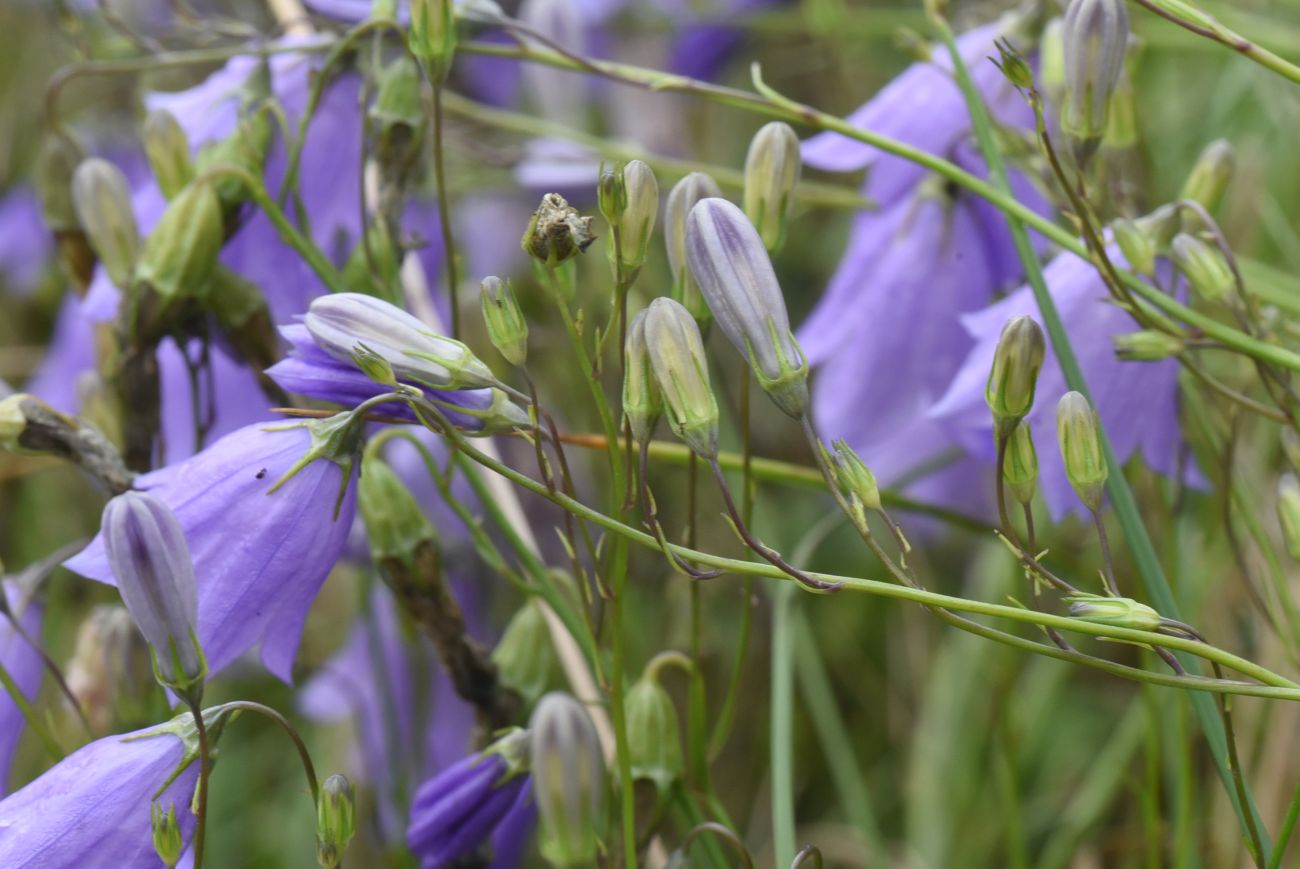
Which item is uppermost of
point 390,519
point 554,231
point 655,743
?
point 554,231

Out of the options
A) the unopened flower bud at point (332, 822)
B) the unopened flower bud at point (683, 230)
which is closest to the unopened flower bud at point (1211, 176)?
the unopened flower bud at point (683, 230)

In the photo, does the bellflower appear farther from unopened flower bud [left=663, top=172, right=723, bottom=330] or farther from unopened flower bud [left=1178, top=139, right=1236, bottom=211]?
unopened flower bud [left=1178, top=139, right=1236, bottom=211]

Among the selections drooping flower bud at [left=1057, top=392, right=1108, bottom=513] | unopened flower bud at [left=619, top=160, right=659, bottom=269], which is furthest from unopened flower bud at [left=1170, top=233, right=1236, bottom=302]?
unopened flower bud at [left=619, top=160, right=659, bottom=269]

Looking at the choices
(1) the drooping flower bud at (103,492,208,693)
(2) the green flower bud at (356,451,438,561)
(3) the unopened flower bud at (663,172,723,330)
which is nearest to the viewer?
(1) the drooping flower bud at (103,492,208,693)

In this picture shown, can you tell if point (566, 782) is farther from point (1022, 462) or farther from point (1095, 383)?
point (1095, 383)

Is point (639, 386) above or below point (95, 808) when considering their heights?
above

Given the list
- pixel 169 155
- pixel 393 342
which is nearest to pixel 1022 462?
pixel 393 342

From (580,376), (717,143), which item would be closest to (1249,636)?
(580,376)
